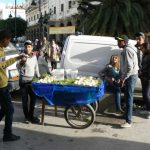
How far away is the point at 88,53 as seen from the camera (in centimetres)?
972

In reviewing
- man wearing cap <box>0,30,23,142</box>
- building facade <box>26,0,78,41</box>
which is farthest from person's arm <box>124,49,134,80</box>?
building facade <box>26,0,78,41</box>

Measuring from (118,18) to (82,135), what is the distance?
11.0m

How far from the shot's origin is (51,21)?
201ft

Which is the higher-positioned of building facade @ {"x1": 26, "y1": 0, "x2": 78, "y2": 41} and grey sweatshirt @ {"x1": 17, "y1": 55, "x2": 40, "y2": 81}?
building facade @ {"x1": 26, "y1": 0, "x2": 78, "y2": 41}

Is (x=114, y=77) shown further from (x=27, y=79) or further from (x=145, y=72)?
(x=27, y=79)

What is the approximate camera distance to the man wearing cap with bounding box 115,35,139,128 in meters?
7.91

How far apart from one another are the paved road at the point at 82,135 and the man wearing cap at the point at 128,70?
403mm

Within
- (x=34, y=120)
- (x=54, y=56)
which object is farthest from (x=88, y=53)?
(x=54, y=56)

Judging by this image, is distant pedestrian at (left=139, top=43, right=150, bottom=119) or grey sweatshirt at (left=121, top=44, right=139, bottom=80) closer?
grey sweatshirt at (left=121, top=44, right=139, bottom=80)

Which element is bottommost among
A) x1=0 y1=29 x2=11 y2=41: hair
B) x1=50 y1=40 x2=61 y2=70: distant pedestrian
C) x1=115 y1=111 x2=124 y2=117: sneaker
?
x1=115 y1=111 x2=124 y2=117: sneaker

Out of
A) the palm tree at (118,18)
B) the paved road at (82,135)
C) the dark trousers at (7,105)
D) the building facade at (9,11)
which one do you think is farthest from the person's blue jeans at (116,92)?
the building facade at (9,11)

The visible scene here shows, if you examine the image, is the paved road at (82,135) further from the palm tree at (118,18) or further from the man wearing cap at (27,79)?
the palm tree at (118,18)

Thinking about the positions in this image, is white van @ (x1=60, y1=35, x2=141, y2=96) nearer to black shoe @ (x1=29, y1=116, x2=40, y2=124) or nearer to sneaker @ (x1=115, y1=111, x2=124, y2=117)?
sneaker @ (x1=115, y1=111, x2=124, y2=117)

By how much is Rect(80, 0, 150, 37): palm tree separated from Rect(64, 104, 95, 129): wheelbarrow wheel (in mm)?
9778
